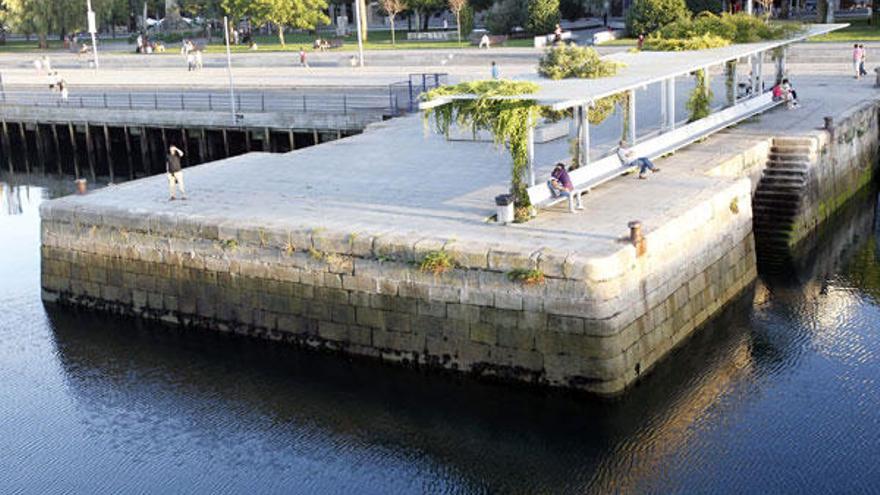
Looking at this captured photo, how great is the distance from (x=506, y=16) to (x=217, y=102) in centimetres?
2829

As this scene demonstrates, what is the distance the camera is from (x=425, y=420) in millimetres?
19953

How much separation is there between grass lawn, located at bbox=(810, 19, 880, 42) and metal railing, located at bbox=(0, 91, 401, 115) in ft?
80.6

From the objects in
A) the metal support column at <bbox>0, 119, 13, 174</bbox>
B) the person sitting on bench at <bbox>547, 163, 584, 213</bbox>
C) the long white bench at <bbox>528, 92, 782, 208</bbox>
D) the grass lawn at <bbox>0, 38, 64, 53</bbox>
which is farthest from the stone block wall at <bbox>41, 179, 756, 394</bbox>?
the grass lawn at <bbox>0, 38, 64, 53</bbox>

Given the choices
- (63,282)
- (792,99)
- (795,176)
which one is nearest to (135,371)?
(63,282)

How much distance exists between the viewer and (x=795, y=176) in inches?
1196

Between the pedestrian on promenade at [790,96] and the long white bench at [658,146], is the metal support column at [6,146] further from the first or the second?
the pedestrian on promenade at [790,96]

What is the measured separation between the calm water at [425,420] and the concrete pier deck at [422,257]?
64cm

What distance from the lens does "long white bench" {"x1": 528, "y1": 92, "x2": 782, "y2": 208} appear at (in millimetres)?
23547

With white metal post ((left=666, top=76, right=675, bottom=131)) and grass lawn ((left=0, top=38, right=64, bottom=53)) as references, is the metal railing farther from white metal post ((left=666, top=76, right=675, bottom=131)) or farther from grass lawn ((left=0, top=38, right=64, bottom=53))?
grass lawn ((left=0, top=38, right=64, bottom=53))

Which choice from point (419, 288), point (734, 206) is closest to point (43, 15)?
point (734, 206)

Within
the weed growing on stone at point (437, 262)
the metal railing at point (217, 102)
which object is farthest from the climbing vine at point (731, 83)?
the weed growing on stone at point (437, 262)

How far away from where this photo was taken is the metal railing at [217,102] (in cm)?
4388

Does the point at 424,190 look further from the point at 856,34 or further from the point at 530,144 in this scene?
the point at 856,34

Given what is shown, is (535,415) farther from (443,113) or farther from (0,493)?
(0,493)
